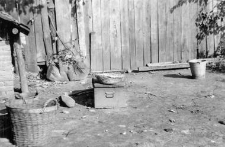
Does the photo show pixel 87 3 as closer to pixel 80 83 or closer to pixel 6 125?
pixel 80 83

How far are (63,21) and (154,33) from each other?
255cm

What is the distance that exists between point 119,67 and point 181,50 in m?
1.87

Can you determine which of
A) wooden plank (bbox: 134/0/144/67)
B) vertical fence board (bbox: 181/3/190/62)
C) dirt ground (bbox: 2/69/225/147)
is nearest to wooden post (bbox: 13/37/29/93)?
dirt ground (bbox: 2/69/225/147)

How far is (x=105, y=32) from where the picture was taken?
9.69 metres

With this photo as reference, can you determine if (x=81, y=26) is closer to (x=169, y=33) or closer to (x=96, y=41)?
(x=96, y=41)

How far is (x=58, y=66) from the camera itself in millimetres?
9180

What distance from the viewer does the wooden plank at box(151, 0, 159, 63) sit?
9.84 meters

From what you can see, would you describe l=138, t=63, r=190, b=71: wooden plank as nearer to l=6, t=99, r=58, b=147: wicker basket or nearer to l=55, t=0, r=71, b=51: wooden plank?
l=55, t=0, r=71, b=51: wooden plank

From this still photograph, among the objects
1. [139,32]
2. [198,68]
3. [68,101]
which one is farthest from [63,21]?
[198,68]

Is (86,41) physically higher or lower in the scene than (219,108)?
higher

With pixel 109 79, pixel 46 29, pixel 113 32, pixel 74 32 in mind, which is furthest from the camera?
pixel 113 32

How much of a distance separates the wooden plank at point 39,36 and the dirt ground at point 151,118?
3.13 ft

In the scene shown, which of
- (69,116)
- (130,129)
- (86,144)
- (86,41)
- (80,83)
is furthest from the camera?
(86,41)

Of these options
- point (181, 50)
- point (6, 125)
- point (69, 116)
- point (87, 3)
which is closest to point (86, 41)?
point (87, 3)
